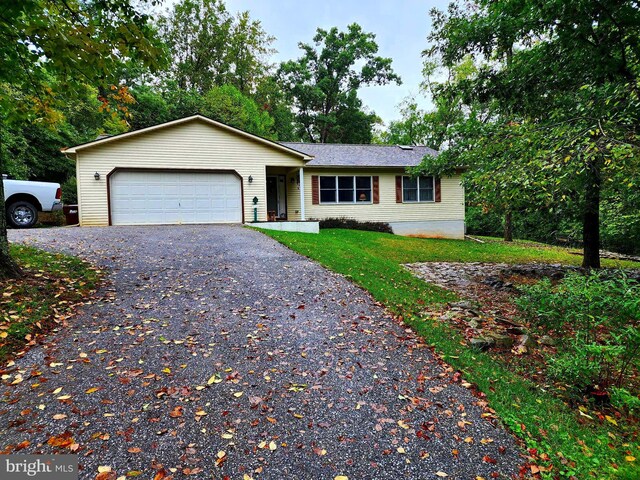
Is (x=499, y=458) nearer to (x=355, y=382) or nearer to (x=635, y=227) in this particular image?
(x=355, y=382)

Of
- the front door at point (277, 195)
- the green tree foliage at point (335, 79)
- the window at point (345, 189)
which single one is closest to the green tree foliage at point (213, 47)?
the green tree foliage at point (335, 79)

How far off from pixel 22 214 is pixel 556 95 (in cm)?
1595

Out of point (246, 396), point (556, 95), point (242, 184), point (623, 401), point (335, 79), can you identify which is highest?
point (335, 79)

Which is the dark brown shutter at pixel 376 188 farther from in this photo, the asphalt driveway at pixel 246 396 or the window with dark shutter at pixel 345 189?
the asphalt driveway at pixel 246 396

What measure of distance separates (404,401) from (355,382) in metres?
0.49

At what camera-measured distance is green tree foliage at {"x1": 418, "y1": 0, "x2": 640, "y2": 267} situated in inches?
168

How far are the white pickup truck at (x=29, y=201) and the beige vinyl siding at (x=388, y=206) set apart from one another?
9684 millimetres

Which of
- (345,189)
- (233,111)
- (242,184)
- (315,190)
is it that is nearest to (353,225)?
(345,189)

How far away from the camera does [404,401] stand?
9.95ft

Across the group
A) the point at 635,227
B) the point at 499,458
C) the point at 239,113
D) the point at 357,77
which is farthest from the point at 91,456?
the point at 357,77

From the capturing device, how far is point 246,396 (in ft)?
9.78

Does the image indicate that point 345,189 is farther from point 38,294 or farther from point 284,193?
point 38,294

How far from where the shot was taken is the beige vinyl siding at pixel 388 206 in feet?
52.6

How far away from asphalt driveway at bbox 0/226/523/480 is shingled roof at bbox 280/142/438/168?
38.9ft
